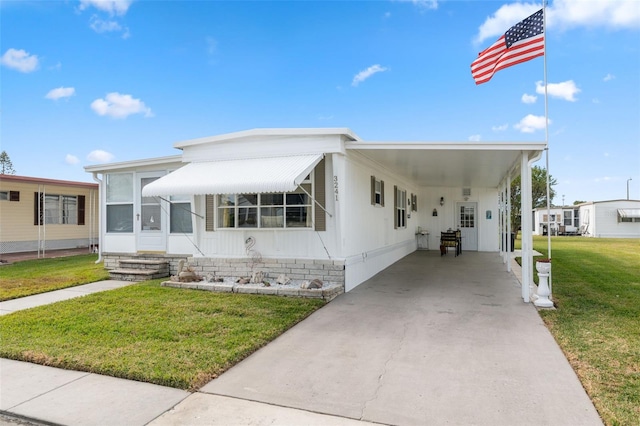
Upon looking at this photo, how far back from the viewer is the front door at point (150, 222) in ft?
32.4

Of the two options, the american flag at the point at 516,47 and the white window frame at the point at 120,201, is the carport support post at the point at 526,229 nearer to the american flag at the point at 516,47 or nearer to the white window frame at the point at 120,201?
the american flag at the point at 516,47

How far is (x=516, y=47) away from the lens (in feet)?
23.2

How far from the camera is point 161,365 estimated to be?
385 centimetres

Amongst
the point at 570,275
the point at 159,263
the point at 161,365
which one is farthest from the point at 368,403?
the point at 570,275

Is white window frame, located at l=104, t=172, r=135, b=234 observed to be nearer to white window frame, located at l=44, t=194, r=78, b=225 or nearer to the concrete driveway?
the concrete driveway

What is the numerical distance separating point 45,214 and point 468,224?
1829 cm

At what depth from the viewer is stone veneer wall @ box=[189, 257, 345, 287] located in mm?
7531

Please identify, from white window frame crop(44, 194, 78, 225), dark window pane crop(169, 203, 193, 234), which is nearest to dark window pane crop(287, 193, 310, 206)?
dark window pane crop(169, 203, 193, 234)

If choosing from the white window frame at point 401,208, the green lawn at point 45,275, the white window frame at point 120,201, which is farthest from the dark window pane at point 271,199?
the white window frame at point 401,208

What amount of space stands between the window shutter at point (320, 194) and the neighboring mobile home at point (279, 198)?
2 centimetres

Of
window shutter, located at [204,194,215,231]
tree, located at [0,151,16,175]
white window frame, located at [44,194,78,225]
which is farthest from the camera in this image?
tree, located at [0,151,16,175]

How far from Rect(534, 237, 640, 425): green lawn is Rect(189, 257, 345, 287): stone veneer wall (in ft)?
12.1

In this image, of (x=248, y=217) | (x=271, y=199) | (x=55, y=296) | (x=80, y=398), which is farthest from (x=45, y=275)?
(x=80, y=398)

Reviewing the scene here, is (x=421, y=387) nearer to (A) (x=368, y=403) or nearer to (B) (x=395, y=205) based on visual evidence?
(A) (x=368, y=403)
